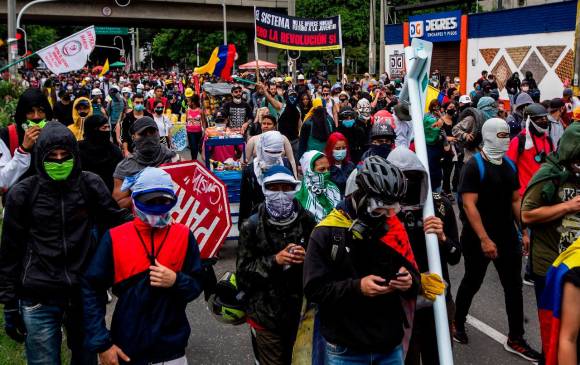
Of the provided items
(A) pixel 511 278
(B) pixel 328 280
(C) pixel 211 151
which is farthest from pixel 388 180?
(C) pixel 211 151

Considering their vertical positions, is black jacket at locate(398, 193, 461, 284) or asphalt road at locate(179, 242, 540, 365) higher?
black jacket at locate(398, 193, 461, 284)

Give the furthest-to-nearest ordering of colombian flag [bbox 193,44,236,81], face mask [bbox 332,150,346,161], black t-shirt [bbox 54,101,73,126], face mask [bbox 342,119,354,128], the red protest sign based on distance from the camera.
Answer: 1. colombian flag [bbox 193,44,236,81]
2. black t-shirt [bbox 54,101,73,126]
3. face mask [bbox 342,119,354,128]
4. face mask [bbox 332,150,346,161]
5. the red protest sign

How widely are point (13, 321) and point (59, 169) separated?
2.96 feet

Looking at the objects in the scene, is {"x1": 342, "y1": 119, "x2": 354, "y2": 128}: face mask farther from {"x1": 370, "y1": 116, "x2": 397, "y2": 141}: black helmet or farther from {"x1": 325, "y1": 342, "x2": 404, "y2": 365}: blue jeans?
{"x1": 325, "y1": 342, "x2": 404, "y2": 365}: blue jeans

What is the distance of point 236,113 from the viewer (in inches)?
539

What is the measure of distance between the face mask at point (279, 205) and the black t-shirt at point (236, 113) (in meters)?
9.41

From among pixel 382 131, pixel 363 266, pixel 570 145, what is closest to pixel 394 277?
pixel 363 266

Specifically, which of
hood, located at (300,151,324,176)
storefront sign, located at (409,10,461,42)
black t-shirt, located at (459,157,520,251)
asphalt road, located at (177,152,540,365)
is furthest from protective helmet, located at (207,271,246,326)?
storefront sign, located at (409,10,461,42)

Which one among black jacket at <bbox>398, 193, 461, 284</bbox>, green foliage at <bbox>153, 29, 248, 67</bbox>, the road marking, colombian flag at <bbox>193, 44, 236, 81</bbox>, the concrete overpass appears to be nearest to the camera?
black jacket at <bbox>398, 193, 461, 284</bbox>

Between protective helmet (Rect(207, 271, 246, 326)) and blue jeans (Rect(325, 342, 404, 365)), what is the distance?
885 millimetres

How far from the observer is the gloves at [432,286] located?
364 cm

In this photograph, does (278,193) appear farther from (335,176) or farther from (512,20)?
(512,20)

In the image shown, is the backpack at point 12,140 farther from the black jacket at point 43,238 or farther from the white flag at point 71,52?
the white flag at point 71,52

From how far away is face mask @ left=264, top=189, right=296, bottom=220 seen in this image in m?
4.27
